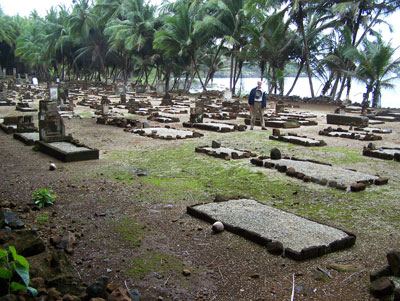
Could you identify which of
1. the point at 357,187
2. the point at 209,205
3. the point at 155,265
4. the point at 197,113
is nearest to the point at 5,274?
the point at 155,265

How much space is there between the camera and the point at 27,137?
9.95m

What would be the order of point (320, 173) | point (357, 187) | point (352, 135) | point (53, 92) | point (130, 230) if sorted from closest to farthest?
point (130, 230) → point (357, 187) → point (320, 173) → point (352, 135) → point (53, 92)

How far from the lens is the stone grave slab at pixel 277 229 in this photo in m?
3.85

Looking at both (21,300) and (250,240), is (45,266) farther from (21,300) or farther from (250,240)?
(250,240)

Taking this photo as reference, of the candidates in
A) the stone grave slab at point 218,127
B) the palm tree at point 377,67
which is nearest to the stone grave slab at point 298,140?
the stone grave slab at point 218,127

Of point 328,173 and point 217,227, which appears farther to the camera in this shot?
point 328,173

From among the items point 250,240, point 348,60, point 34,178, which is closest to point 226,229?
point 250,240

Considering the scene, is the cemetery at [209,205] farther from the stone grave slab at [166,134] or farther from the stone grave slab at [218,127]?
the stone grave slab at [218,127]

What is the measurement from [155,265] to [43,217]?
70.6 inches

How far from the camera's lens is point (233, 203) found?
5137 millimetres

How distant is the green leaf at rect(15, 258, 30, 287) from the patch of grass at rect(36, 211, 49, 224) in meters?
2.10

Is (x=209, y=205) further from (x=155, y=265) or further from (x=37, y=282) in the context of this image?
(x=37, y=282)

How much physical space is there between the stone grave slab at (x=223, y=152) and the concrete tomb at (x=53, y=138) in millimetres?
2282

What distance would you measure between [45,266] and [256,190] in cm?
363
